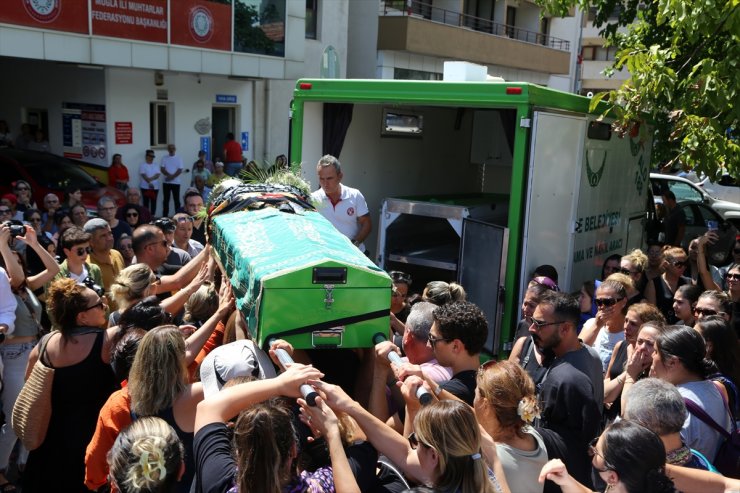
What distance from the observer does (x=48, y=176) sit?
1248 centimetres

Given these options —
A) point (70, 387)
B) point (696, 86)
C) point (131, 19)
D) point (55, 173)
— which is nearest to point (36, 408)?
point (70, 387)

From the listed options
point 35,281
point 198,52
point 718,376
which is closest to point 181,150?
point 198,52

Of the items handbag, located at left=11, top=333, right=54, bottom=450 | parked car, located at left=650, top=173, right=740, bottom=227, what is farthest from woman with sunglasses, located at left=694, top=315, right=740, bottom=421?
parked car, located at left=650, top=173, right=740, bottom=227

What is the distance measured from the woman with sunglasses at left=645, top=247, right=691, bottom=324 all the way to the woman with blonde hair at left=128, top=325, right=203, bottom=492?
15.0 feet

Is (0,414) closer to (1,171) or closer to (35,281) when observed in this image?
(35,281)

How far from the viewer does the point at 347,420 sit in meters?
2.83

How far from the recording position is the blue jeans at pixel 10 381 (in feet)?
15.7

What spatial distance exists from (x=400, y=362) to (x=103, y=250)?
3744 mm

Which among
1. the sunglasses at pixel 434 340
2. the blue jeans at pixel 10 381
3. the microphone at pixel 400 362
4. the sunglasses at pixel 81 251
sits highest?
the microphone at pixel 400 362

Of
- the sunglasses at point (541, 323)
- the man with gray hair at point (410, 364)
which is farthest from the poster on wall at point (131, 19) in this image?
the sunglasses at point (541, 323)

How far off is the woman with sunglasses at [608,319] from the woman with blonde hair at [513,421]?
210cm

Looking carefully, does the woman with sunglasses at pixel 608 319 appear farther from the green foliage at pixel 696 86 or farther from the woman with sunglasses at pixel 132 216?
the woman with sunglasses at pixel 132 216

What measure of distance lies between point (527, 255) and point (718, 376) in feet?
7.53

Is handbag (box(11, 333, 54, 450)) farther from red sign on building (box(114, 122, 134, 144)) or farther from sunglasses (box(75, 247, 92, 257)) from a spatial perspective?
red sign on building (box(114, 122, 134, 144))
